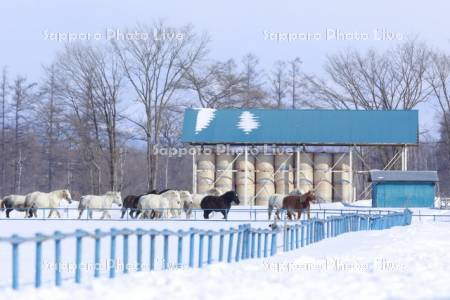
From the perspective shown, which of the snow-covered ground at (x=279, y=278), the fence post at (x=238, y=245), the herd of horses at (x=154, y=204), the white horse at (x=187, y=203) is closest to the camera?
the snow-covered ground at (x=279, y=278)

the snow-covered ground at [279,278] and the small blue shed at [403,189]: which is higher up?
the small blue shed at [403,189]

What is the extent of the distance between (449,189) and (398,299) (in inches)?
3728

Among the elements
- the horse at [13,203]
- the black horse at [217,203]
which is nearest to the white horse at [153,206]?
the black horse at [217,203]

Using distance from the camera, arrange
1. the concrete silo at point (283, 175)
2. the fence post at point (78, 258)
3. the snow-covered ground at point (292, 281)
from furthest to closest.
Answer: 1. the concrete silo at point (283, 175)
2. the fence post at point (78, 258)
3. the snow-covered ground at point (292, 281)

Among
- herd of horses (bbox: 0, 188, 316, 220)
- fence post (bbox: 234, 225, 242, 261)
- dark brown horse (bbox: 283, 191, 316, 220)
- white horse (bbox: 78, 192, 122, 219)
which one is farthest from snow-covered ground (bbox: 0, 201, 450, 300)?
white horse (bbox: 78, 192, 122, 219)

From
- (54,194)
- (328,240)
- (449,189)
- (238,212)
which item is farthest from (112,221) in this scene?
(449,189)

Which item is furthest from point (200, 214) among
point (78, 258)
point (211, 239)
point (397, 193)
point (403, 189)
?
point (78, 258)

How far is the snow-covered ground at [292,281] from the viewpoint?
1239cm

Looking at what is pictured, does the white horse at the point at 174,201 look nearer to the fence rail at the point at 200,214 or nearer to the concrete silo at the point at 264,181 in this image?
the fence rail at the point at 200,214

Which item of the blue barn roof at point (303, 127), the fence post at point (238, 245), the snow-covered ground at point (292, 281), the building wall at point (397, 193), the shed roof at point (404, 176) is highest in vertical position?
the blue barn roof at point (303, 127)

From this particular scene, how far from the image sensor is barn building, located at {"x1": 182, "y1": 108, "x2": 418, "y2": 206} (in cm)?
6141

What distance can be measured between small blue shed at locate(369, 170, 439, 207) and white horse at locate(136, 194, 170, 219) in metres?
18.0

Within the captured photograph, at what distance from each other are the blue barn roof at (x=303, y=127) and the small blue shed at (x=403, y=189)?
4.04 meters

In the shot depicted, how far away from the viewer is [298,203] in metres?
41.9
